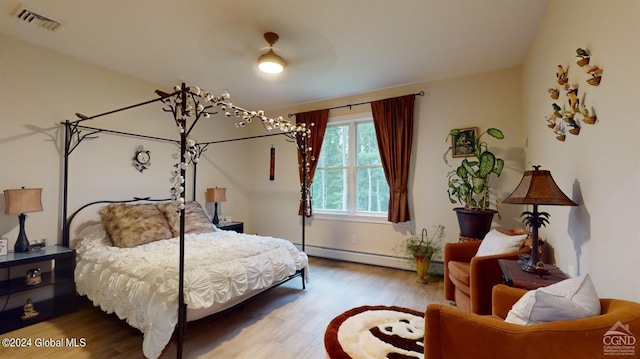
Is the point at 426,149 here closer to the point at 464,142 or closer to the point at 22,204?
the point at 464,142

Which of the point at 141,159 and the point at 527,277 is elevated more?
the point at 141,159

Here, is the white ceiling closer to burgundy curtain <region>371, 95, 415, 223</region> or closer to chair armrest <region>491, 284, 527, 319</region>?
burgundy curtain <region>371, 95, 415, 223</region>

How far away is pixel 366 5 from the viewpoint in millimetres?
2227

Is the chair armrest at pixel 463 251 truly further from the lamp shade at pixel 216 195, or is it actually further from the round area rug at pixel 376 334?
the lamp shade at pixel 216 195

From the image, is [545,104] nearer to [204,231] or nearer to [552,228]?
[552,228]

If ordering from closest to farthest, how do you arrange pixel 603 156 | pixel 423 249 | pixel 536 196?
pixel 603 156 → pixel 536 196 → pixel 423 249

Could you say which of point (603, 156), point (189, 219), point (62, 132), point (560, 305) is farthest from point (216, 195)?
point (603, 156)

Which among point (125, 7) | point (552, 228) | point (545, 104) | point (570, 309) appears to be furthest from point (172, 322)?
point (545, 104)

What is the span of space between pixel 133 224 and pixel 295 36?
2.70 metres

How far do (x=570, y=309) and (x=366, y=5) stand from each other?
7.72 ft

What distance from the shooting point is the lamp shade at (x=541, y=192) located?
64.1 inches

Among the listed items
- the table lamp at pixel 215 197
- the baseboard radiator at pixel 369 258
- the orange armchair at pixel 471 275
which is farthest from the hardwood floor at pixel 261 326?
the table lamp at pixel 215 197

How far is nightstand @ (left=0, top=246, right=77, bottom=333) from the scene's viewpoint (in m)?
2.39

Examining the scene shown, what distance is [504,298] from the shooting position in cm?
150
